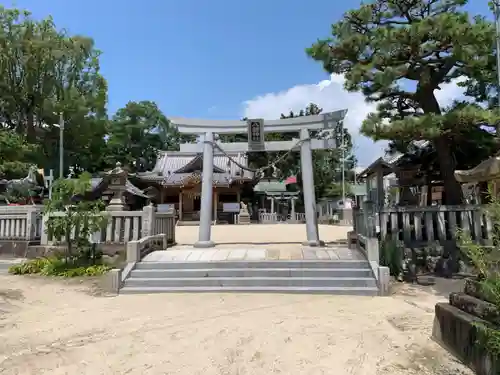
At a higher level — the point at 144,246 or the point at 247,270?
the point at 144,246

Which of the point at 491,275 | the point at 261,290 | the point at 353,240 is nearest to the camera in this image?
the point at 491,275

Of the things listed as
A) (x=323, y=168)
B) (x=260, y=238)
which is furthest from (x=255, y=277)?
(x=323, y=168)

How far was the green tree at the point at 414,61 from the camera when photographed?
25.4 ft

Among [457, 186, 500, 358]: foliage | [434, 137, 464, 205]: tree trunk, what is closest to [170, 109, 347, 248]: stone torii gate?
[434, 137, 464, 205]: tree trunk

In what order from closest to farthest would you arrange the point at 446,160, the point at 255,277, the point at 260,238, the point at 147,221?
the point at 255,277, the point at 446,160, the point at 147,221, the point at 260,238

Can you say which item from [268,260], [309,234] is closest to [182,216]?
[309,234]

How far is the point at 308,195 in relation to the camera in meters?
10.9

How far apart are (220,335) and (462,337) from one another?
2.63 m

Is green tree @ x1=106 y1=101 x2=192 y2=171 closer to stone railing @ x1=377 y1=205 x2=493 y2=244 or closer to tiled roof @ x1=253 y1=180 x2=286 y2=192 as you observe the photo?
tiled roof @ x1=253 y1=180 x2=286 y2=192

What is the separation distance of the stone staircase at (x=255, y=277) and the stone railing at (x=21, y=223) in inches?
184

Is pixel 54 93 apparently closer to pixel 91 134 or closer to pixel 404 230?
pixel 91 134

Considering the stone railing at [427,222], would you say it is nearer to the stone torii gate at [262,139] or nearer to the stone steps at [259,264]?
the stone steps at [259,264]

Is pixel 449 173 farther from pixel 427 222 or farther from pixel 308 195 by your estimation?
pixel 308 195

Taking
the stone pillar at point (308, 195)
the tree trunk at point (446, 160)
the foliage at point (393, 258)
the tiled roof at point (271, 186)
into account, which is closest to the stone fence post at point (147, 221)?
the stone pillar at point (308, 195)
